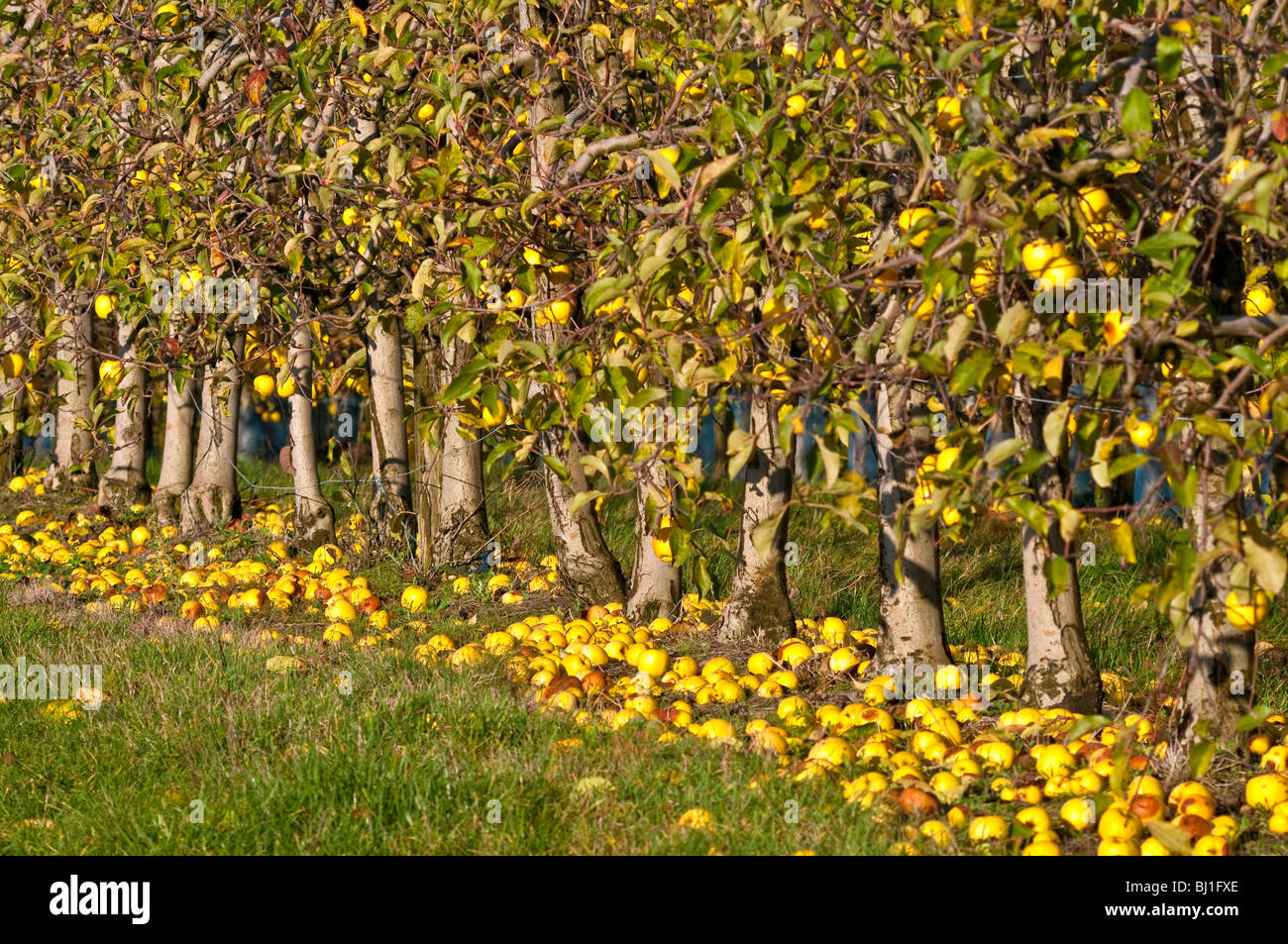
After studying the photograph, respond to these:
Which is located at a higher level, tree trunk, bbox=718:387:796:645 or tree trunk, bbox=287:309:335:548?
tree trunk, bbox=287:309:335:548

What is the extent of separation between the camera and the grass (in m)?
3.40

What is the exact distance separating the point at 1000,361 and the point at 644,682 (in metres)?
2.14

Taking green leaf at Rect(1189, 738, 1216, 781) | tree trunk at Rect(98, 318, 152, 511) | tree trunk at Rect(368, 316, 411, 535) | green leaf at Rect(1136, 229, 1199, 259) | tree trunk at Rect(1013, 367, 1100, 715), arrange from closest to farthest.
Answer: green leaf at Rect(1136, 229, 1199, 259)
green leaf at Rect(1189, 738, 1216, 781)
tree trunk at Rect(1013, 367, 1100, 715)
tree trunk at Rect(368, 316, 411, 535)
tree trunk at Rect(98, 318, 152, 511)

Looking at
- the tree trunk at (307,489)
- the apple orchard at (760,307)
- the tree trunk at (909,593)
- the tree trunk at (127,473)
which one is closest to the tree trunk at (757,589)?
the apple orchard at (760,307)

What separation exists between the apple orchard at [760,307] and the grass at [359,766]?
0.22 meters

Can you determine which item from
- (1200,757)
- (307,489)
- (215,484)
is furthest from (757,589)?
(215,484)

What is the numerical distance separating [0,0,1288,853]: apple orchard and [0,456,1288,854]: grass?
22 centimetres

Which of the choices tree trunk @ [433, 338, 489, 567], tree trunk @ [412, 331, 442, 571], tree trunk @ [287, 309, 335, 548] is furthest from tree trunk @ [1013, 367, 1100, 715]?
tree trunk @ [287, 309, 335, 548]

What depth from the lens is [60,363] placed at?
16.5 ft

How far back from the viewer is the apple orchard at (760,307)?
2.96m

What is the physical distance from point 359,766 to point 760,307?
5.67ft

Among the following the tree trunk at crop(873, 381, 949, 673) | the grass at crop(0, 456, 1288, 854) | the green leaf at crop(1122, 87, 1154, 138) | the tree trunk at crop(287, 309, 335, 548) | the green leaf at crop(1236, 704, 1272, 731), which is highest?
the green leaf at crop(1122, 87, 1154, 138)

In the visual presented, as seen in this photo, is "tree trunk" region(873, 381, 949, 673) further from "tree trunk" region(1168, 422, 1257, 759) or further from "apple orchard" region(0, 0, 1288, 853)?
"tree trunk" region(1168, 422, 1257, 759)
